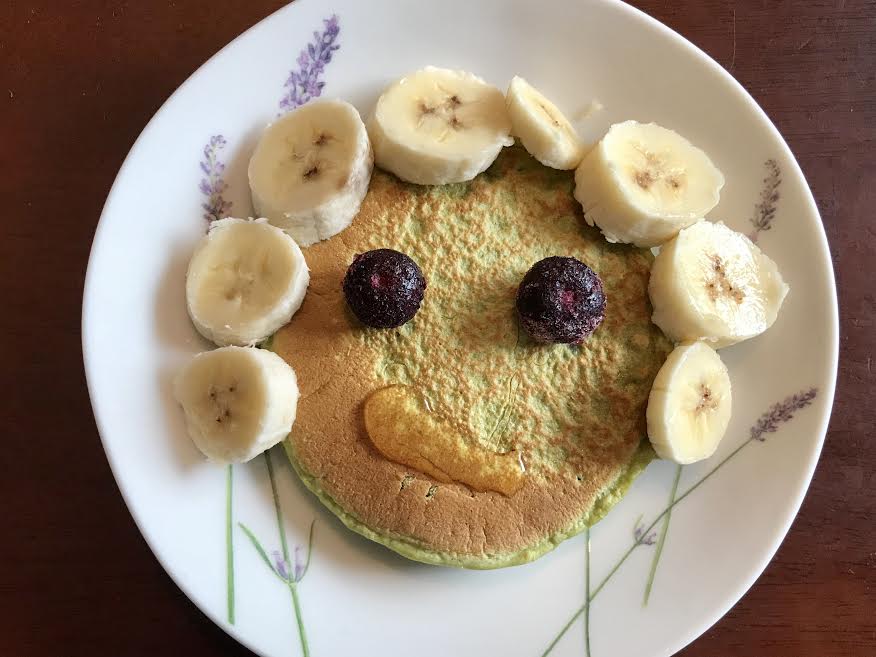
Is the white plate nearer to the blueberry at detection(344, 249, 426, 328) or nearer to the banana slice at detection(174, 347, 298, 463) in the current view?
the banana slice at detection(174, 347, 298, 463)

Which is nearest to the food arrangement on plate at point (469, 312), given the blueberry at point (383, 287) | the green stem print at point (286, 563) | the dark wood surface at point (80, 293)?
the blueberry at point (383, 287)

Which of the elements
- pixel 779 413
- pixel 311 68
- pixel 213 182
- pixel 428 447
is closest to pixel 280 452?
pixel 428 447

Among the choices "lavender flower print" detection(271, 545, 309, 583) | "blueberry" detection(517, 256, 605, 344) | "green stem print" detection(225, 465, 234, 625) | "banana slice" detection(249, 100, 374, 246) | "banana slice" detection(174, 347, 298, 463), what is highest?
"banana slice" detection(249, 100, 374, 246)

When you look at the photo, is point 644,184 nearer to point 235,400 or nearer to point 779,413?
point 779,413

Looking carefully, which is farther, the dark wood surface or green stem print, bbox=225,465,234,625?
the dark wood surface

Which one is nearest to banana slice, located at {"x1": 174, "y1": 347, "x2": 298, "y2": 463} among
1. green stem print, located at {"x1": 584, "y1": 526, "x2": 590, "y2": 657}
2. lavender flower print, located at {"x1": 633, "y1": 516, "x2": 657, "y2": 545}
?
green stem print, located at {"x1": 584, "y1": 526, "x2": 590, "y2": 657}

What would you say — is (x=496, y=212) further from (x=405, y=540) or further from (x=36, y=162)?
(x=36, y=162)

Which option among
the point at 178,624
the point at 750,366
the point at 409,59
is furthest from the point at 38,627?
the point at 750,366
